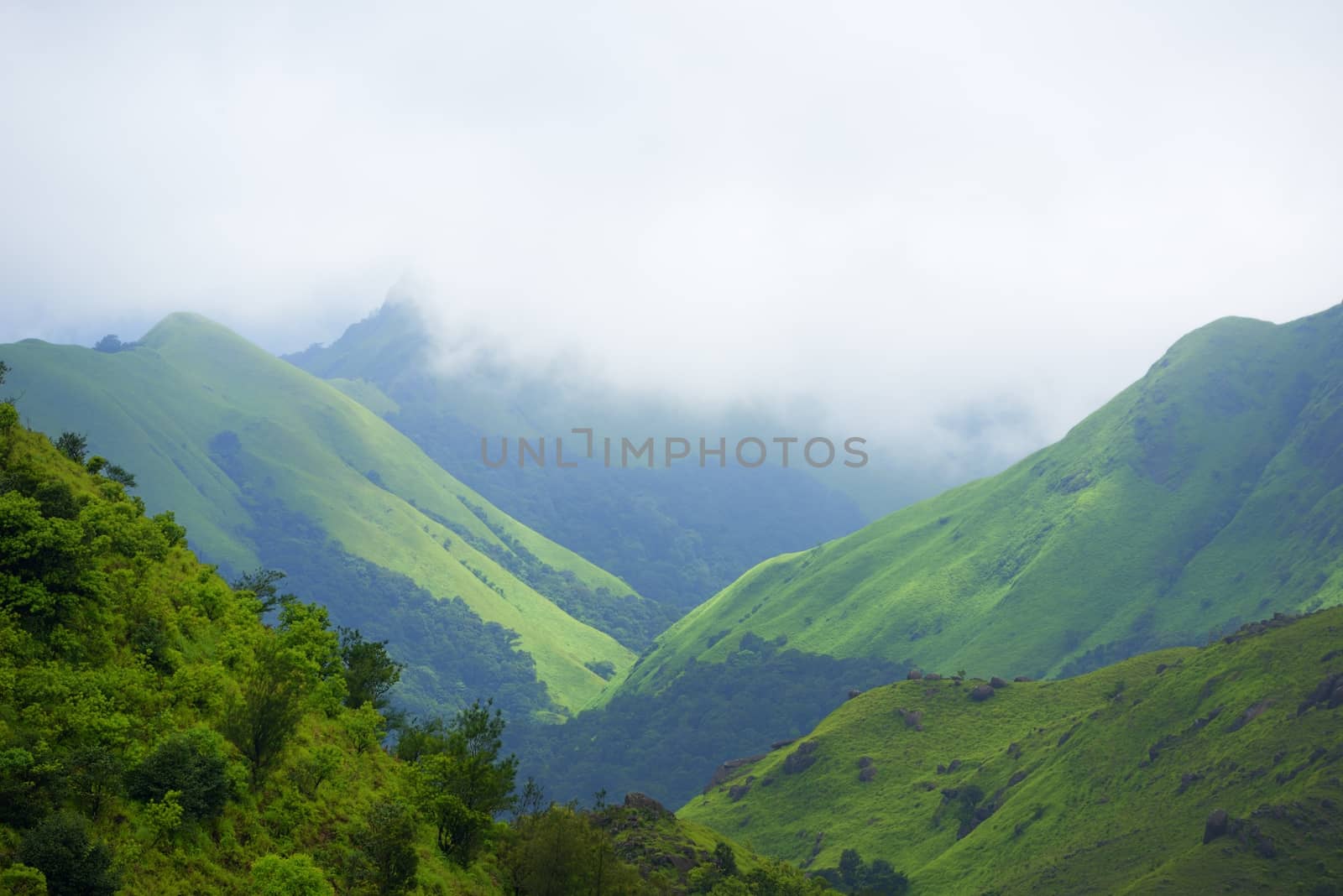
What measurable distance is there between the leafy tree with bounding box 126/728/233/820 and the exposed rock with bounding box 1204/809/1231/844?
13379 cm

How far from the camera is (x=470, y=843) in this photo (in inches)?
2571

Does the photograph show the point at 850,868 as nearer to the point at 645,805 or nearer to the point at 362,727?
the point at 645,805

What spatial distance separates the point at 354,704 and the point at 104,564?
3928 cm

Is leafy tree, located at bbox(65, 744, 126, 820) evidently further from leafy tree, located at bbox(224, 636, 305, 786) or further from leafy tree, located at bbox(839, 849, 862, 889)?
leafy tree, located at bbox(839, 849, 862, 889)

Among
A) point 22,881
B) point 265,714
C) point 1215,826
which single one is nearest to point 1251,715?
point 1215,826

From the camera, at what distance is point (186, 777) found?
141ft

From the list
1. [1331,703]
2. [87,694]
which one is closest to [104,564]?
[87,694]

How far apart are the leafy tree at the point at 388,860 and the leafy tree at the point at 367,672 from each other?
39254mm

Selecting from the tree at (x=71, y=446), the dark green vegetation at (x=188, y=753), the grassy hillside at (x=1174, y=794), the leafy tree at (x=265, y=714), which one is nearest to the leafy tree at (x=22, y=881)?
the dark green vegetation at (x=188, y=753)

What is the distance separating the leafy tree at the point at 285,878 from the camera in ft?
136

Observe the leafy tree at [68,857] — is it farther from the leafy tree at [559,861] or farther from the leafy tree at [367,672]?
the leafy tree at [367,672]

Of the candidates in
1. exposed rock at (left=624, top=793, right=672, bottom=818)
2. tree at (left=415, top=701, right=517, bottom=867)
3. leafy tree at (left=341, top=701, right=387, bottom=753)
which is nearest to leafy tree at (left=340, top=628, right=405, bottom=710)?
leafy tree at (left=341, top=701, right=387, bottom=753)

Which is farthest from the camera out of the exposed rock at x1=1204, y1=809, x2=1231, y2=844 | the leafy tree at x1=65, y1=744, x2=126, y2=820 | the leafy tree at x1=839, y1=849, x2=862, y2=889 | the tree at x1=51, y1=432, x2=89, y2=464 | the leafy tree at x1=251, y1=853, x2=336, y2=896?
the leafy tree at x1=839, y1=849, x2=862, y2=889

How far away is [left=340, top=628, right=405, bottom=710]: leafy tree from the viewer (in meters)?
90.2
